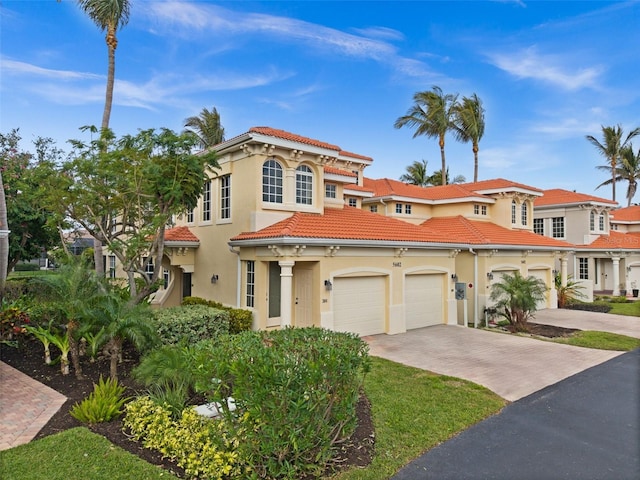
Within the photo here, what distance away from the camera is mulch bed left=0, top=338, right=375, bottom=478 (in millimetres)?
5230

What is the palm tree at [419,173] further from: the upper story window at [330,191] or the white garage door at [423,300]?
the white garage door at [423,300]

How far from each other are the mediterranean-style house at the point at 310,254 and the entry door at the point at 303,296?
0.05m

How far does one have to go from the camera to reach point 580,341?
13.2 m

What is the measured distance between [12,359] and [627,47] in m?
17.8

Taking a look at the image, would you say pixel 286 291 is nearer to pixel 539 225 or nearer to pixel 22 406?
pixel 22 406

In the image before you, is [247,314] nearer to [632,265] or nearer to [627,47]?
[627,47]

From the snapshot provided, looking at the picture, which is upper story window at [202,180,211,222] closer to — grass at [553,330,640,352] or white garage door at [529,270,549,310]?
grass at [553,330,640,352]

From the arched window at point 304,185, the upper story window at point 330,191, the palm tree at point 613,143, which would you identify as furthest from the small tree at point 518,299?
the palm tree at point 613,143

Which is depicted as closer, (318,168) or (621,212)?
(318,168)

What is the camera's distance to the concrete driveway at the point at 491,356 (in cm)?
883

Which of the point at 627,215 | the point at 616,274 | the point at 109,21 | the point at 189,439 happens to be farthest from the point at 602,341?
the point at 627,215

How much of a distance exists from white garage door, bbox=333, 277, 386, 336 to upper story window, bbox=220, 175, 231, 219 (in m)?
5.39

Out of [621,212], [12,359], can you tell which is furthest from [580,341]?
[621,212]

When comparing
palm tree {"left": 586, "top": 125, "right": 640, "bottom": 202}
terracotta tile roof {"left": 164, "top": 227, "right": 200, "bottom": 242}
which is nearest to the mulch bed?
terracotta tile roof {"left": 164, "top": 227, "right": 200, "bottom": 242}
